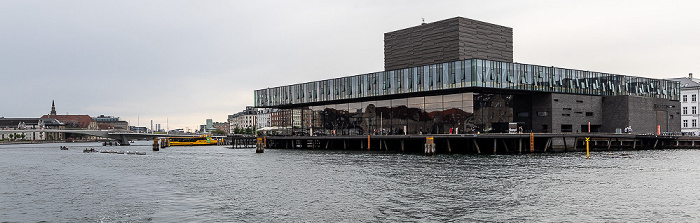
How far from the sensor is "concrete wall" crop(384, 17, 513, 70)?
12788cm

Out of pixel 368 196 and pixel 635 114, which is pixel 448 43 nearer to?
pixel 635 114

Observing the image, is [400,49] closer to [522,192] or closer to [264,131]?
[264,131]

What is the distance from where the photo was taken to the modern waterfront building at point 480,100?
89.7m

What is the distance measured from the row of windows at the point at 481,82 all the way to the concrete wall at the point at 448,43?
30046 mm

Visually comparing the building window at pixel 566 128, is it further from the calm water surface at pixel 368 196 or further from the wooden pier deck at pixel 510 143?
the calm water surface at pixel 368 196

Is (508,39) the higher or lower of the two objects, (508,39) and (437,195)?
the higher

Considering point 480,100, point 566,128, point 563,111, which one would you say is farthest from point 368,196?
point 566,128

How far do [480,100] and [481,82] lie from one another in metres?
5.46

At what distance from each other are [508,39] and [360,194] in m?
115

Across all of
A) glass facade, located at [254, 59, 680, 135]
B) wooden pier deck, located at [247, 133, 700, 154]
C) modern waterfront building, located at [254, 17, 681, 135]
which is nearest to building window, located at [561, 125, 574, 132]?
modern waterfront building, located at [254, 17, 681, 135]

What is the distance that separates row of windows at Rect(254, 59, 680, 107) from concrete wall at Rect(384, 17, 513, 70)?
98.6 ft

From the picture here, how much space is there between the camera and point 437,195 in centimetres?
3133

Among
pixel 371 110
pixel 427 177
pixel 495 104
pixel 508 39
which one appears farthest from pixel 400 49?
pixel 427 177

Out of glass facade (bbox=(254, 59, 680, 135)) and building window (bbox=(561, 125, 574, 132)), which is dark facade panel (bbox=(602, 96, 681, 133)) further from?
building window (bbox=(561, 125, 574, 132))
